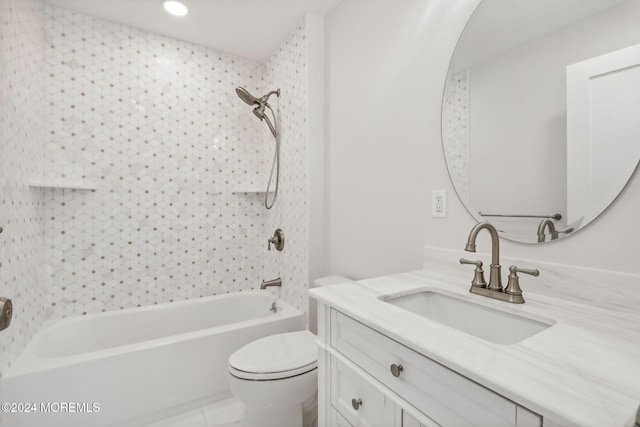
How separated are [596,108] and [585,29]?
0.79 feet

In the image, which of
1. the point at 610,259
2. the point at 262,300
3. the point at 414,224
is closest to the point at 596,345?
the point at 610,259

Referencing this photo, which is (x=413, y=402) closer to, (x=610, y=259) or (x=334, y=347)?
(x=334, y=347)

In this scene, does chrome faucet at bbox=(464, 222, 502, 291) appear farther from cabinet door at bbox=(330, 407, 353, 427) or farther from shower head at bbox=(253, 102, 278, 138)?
shower head at bbox=(253, 102, 278, 138)

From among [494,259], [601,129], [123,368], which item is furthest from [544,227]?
[123,368]

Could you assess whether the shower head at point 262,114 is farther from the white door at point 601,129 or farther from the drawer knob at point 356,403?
the drawer knob at point 356,403

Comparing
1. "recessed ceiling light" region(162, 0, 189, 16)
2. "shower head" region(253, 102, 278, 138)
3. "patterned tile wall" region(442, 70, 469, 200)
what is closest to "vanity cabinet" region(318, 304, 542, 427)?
"patterned tile wall" region(442, 70, 469, 200)

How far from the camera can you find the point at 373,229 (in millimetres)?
1638

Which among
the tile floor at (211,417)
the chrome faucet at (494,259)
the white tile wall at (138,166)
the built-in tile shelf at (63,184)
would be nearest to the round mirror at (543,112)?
the chrome faucet at (494,259)

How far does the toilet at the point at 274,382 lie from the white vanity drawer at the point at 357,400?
1.38 feet

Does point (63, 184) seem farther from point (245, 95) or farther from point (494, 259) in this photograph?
point (494, 259)

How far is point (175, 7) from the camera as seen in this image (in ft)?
6.24

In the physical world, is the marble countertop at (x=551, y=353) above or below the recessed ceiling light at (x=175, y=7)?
below

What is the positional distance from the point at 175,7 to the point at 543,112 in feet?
6.95

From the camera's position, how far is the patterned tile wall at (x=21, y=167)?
1.34m
